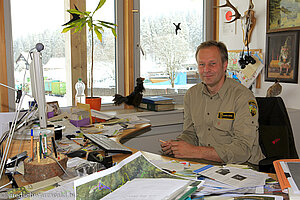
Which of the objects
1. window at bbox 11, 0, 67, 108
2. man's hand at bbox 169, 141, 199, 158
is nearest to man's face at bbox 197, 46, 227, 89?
man's hand at bbox 169, 141, 199, 158

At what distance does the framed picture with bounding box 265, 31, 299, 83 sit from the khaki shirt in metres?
0.87

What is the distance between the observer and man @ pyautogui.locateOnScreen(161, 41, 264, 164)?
1829 mm

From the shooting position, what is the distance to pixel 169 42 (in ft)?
10.9

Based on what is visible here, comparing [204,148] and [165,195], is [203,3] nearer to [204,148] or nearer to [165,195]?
[204,148]

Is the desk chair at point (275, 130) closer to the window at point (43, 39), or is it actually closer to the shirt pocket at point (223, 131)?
the shirt pocket at point (223, 131)

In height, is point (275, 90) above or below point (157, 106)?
above

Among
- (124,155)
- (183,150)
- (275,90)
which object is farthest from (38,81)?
(275,90)

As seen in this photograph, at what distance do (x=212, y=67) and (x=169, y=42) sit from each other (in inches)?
53.3

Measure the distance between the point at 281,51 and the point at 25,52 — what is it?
2256 millimetres

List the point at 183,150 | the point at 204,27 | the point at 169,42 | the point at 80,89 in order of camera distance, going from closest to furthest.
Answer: the point at 183,150
the point at 80,89
the point at 169,42
the point at 204,27

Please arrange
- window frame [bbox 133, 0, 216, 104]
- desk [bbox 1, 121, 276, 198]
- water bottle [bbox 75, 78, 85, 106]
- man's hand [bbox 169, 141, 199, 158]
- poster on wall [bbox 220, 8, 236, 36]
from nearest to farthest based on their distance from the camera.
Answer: desk [bbox 1, 121, 276, 198] < man's hand [bbox 169, 141, 199, 158] < water bottle [bbox 75, 78, 85, 106] < window frame [bbox 133, 0, 216, 104] < poster on wall [bbox 220, 8, 236, 36]

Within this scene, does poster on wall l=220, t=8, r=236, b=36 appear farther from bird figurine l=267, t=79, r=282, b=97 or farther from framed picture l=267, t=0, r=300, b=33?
bird figurine l=267, t=79, r=282, b=97

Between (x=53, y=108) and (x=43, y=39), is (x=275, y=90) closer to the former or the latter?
(x=53, y=108)

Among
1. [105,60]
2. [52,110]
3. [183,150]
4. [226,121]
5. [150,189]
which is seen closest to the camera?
[150,189]
